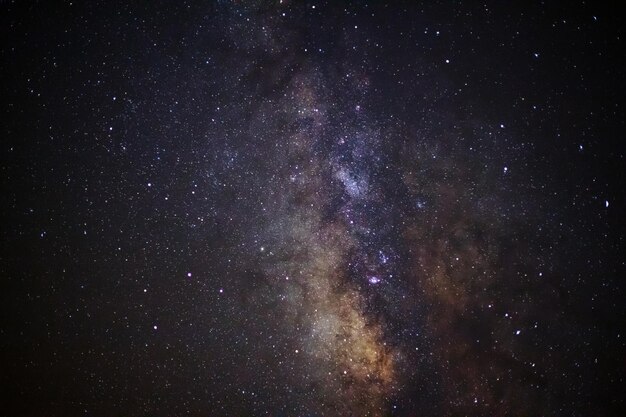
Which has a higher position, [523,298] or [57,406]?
[523,298]

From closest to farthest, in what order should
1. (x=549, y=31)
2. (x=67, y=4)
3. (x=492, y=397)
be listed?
(x=67, y=4), (x=549, y=31), (x=492, y=397)

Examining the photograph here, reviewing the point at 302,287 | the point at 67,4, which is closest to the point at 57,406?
the point at 302,287

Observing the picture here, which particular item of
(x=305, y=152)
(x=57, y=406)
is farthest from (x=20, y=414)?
(x=305, y=152)

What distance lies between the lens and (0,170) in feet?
7.98

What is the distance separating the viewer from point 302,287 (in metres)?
2.34

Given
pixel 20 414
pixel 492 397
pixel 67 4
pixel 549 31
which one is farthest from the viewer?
pixel 20 414

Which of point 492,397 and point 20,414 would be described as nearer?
point 492,397

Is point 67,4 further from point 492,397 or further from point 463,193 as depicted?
point 492,397

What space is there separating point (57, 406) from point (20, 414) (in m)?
0.49

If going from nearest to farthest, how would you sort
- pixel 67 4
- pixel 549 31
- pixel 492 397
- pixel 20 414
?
pixel 67 4 < pixel 549 31 < pixel 492 397 < pixel 20 414

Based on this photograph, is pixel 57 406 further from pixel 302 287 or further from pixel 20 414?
pixel 302 287

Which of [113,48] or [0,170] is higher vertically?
[113,48]

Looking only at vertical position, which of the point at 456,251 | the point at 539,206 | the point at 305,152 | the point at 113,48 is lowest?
the point at 456,251

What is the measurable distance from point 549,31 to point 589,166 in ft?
3.98
